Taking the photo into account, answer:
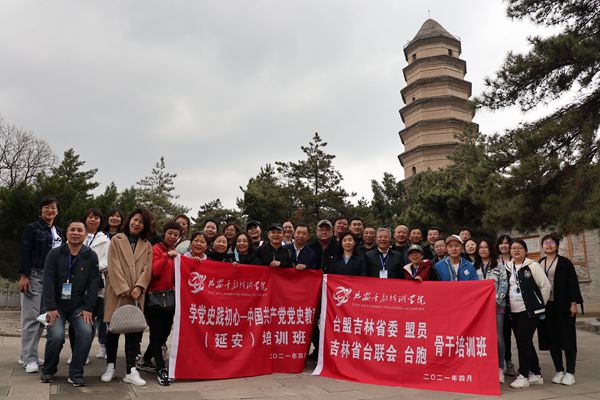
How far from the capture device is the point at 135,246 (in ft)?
15.0

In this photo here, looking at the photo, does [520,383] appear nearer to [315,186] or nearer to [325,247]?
[325,247]

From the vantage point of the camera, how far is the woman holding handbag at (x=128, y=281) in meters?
4.34

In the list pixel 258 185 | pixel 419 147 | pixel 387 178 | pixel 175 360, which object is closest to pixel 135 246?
pixel 175 360

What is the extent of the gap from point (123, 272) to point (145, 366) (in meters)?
1.39

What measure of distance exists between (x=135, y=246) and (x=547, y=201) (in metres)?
6.68

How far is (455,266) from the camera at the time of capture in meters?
5.36

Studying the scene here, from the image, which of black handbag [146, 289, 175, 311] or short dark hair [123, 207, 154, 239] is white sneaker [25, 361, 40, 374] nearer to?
black handbag [146, 289, 175, 311]

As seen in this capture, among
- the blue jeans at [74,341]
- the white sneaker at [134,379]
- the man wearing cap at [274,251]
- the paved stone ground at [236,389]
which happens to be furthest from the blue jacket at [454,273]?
the blue jeans at [74,341]

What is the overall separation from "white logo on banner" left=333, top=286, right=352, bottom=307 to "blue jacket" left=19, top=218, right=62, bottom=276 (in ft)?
10.5

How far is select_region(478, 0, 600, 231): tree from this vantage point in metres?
7.66

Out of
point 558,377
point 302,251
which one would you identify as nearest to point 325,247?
point 302,251

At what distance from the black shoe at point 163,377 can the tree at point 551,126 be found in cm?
629

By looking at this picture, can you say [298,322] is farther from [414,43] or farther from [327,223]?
[414,43]

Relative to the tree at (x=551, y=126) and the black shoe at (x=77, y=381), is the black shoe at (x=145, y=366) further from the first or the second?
the tree at (x=551, y=126)
